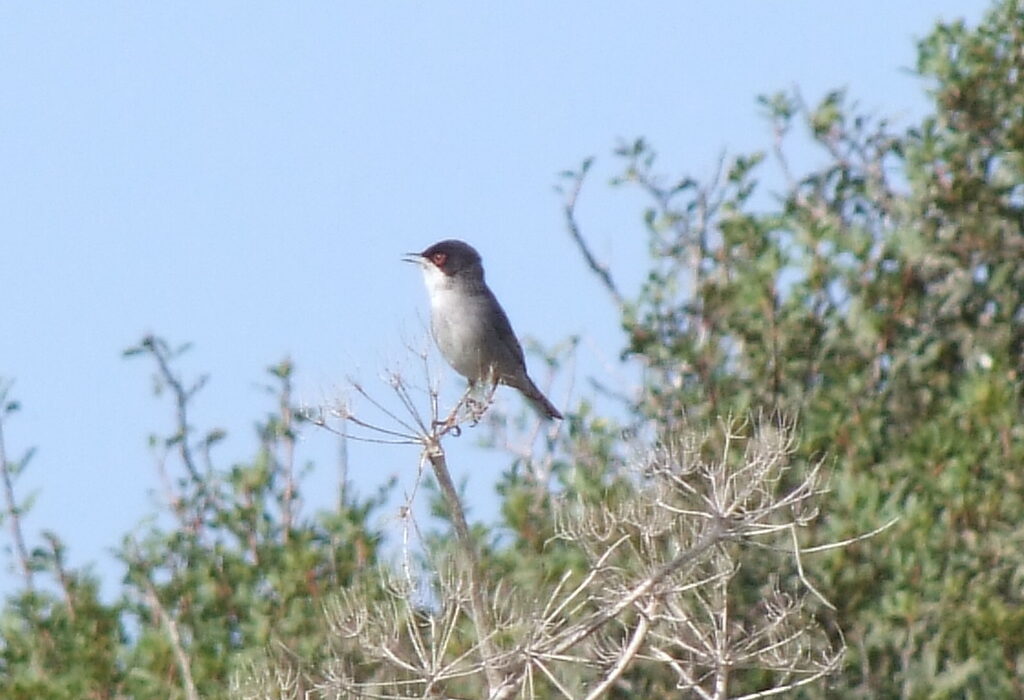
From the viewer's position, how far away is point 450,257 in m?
11.0

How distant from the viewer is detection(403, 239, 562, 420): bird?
429 inches

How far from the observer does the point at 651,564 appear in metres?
7.09

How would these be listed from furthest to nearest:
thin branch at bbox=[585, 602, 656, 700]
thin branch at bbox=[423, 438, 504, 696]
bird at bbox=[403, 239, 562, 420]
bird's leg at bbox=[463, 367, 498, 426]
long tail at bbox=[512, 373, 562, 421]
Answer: bird at bbox=[403, 239, 562, 420] < long tail at bbox=[512, 373, 562, 421] < bird's leg at bbox=[463, 367, 498, 426] < thin branch at bbox=[423, 438, 504, 696] < thin branch at bbox=[585, 602, 656, 700]

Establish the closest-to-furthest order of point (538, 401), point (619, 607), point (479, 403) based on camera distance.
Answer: point (619, 607), point (479, 403), point (538, 401)

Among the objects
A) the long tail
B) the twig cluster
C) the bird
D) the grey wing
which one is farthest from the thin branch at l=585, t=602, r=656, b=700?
the grey wing

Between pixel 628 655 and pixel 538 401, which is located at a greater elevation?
pixel 538 401

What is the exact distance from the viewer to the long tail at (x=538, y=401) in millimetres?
10008

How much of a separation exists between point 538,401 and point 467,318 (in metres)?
0.74

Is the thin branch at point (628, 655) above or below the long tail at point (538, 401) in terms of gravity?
below

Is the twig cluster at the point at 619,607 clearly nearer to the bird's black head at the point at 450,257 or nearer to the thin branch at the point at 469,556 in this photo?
the thin branch at the point at 469,556

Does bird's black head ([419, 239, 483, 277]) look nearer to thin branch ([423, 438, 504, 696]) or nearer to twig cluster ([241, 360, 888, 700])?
twig cluster ([241, 360, 888, 700])

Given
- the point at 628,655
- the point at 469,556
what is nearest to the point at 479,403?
the point at 469,556

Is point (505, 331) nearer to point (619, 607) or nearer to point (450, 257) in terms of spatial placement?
point (450, 257)

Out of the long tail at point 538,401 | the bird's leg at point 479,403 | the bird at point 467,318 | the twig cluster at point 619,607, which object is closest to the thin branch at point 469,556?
the twig cluster at point 619,607
